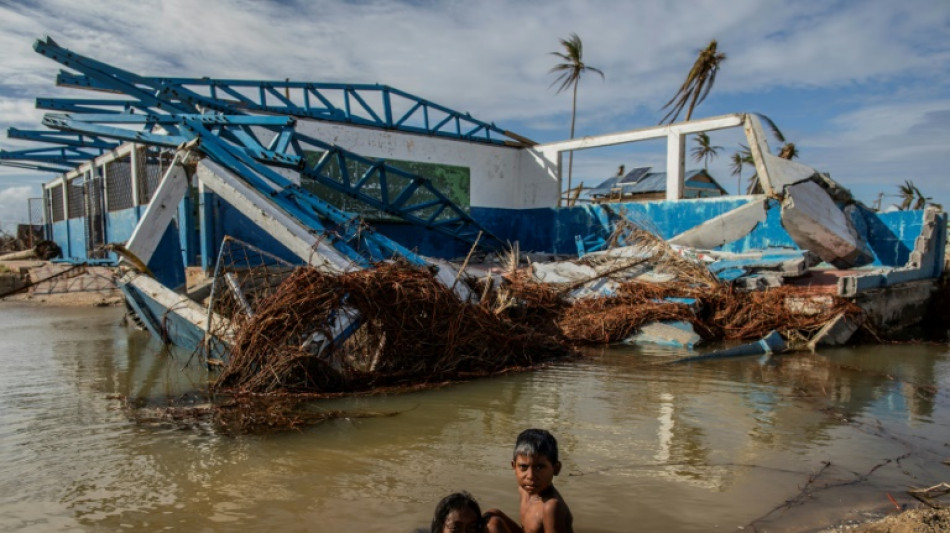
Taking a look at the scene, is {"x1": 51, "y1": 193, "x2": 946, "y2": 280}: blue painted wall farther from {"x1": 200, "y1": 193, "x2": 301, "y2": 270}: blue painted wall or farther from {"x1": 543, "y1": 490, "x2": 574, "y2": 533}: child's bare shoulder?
{"x1": 543, "y1": 490, "x2": 574, "y2": 533}: child's bare shoulder

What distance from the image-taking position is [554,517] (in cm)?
273

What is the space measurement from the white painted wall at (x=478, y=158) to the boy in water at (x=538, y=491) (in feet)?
43.9

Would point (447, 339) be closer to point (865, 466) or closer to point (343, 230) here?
point (343, 230)

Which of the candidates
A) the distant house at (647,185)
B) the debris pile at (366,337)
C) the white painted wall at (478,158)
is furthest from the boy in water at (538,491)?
the distant house at (647,185)

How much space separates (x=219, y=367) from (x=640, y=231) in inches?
361

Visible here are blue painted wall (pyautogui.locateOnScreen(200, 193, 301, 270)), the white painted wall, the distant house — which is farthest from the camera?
the distant house

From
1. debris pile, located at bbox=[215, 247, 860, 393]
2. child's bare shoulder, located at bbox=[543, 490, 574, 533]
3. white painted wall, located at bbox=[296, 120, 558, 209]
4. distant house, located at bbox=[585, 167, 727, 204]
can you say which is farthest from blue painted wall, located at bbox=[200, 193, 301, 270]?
distant house, located at bbox=[585, 167, 727, 204]

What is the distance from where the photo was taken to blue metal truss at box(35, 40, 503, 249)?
10234 mm

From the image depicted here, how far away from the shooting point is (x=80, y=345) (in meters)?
9.10

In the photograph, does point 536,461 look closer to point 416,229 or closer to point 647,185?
point 416,229

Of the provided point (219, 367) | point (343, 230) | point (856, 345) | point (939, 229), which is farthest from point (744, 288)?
point (219, 367)

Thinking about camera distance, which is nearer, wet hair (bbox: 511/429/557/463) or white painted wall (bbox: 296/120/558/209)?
wet hair (bbox: 511/429/557/463)

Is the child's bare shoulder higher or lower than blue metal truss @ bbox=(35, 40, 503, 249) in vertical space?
lower

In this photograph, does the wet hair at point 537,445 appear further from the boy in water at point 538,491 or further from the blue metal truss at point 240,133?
the blue metal truss at point 240,133
